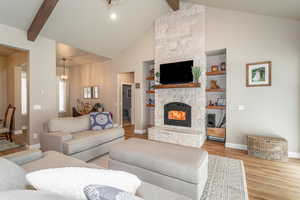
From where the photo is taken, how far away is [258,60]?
3238 mm

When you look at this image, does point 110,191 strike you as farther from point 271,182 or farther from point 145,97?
point 145,97

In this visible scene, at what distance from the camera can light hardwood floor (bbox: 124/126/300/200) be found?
182 centimetres

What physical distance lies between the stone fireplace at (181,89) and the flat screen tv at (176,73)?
0.59 feet

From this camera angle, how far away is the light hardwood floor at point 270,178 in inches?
71.8

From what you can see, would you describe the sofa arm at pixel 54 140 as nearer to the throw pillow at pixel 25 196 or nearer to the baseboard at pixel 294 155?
the throw pillow at pixel 25 196

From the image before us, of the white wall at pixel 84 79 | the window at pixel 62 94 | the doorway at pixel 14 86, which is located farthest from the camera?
the window at pixel 62 94

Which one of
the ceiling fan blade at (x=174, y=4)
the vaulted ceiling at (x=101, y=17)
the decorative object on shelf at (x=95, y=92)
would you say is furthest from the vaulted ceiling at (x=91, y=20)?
the decorative object on shelf at (x=95, y=92)

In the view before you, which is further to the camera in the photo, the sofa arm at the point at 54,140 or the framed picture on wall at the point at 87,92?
the framed picture on wall at the point at 87,92

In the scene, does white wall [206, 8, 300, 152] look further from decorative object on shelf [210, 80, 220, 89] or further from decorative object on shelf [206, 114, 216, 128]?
decorative object on shelf [206, 114, 216, 128]

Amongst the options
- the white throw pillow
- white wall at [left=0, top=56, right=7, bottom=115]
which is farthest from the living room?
white wall at [left=0, top=56, right=7, bottom=115]

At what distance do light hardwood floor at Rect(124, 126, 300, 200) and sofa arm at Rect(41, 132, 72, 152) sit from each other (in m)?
2.93

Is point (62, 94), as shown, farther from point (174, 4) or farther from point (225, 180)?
point (225, 180)

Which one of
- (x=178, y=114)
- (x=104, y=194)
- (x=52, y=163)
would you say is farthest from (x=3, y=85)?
(x=104, y=194)

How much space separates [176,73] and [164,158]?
2.93m
